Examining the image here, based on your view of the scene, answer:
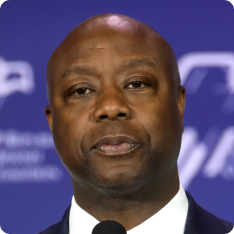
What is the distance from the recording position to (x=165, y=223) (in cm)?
165

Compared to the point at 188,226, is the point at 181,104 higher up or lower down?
higher up

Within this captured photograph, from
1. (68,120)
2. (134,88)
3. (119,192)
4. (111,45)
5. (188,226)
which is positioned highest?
(111,45)

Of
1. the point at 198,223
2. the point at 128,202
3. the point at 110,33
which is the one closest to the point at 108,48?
the point at 110,33

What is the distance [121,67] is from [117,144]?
284mm

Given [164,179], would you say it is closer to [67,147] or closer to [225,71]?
[67,147]

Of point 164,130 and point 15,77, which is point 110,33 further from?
point 15,77

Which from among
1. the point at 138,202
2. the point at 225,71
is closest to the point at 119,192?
the point at 138,202

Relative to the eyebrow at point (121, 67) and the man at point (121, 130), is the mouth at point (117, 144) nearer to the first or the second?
the man at point (121, 130)

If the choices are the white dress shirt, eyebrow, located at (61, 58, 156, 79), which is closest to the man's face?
eyebrow, located at (61, 58, 156, 79)

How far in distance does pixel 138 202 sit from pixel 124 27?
2.12 ft

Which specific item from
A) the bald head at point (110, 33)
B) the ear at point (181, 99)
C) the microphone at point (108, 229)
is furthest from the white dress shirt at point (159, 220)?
the bald head at point (110, 33)

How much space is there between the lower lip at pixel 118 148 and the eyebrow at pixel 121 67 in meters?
Answer: 0.27

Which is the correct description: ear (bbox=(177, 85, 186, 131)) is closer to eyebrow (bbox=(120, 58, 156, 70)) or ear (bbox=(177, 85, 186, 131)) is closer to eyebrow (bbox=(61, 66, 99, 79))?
eyebrow (bbox=(120, 58, 156, 70))

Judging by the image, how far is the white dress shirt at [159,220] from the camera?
63.8 inches
